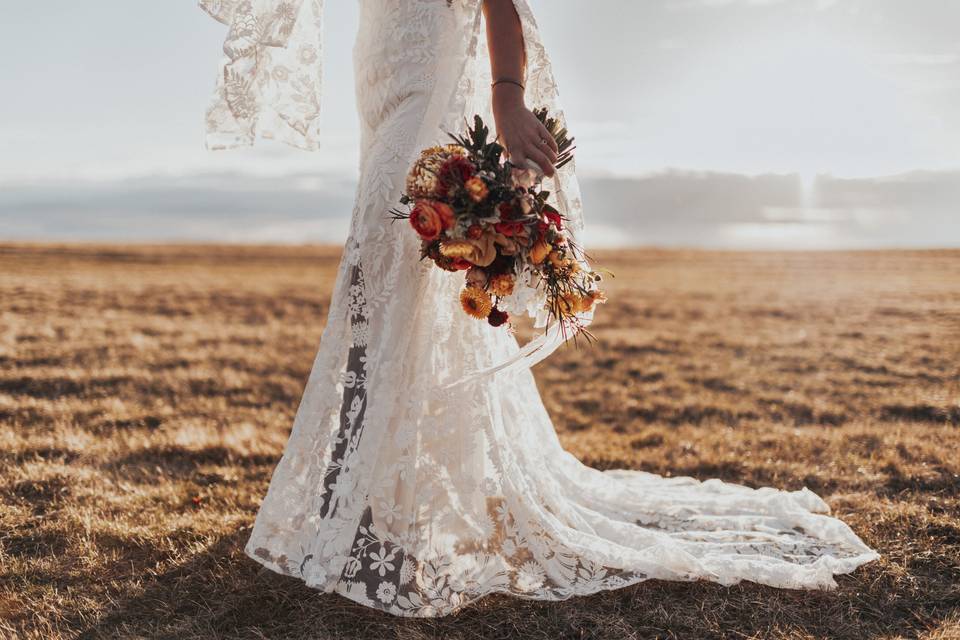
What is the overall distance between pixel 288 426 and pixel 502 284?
11.9 ft

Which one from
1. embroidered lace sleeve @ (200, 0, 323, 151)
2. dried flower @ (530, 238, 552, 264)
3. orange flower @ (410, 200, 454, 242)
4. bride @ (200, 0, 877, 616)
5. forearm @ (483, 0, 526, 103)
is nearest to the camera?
orange flower @ (410, 200, 454, 242)

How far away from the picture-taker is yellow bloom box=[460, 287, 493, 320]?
257 cm

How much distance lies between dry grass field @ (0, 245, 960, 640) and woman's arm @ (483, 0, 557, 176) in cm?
185

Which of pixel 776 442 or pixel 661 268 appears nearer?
pixel 776 442

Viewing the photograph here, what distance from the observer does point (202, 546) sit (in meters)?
3.36

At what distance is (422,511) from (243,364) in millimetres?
5783

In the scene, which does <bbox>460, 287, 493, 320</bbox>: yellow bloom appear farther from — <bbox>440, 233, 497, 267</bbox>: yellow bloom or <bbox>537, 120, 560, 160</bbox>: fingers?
<bbox>537, 120, 560, 160</bbox>: fingers

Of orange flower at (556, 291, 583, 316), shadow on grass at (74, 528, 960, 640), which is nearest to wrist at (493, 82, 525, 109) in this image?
orange flower at (556, 291, 583, 316)

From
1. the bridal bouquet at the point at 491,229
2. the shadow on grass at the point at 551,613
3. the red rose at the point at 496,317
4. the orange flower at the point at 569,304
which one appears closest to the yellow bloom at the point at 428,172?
the bridal bouquet at the point at 491,229

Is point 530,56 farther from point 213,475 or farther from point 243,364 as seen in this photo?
point 243,364

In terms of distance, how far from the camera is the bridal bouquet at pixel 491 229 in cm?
243

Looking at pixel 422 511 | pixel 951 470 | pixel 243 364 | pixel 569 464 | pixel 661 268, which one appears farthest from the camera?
pixel 661 268

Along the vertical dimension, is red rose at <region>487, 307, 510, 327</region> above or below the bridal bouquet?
below

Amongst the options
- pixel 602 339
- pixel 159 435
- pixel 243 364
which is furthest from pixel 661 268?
pixel 159 435
